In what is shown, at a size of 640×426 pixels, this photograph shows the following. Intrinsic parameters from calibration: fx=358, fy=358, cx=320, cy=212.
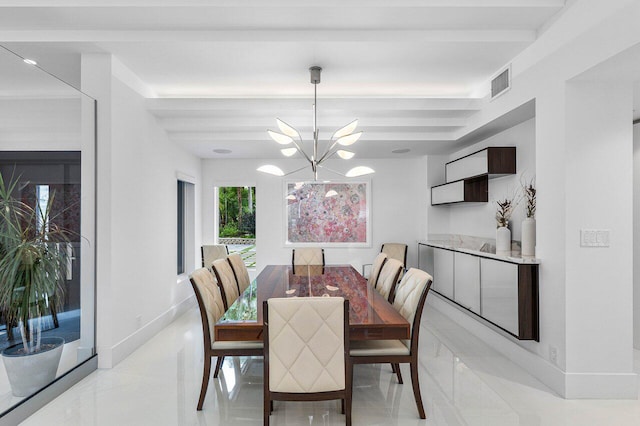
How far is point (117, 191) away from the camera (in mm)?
3287

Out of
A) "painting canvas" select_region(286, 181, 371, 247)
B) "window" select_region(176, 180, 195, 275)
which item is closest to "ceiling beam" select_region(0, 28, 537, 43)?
"window" select_region(176, 180, 195, 275)

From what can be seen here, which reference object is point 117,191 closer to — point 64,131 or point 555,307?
point 64,131

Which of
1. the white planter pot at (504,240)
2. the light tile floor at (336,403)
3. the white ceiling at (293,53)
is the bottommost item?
the light tile floor at (336,403)

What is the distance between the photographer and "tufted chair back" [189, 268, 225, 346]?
243cm

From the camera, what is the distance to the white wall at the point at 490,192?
3.72 meters

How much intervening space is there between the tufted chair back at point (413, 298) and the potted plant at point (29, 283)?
2.58m

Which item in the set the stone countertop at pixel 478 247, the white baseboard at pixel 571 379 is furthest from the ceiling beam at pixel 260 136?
the white baseboard at pixel 571 379

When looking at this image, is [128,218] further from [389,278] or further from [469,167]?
[469,167]

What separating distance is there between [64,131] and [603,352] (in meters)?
4.42

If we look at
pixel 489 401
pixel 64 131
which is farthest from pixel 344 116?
pixel 489 401

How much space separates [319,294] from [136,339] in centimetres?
210

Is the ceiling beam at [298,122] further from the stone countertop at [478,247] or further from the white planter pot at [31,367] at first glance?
the white planter pot at [31,367]

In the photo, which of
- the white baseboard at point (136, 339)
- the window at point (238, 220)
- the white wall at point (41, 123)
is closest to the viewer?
the white wall at point (41, 123)

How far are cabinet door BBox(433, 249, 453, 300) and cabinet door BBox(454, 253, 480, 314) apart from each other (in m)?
0.18
